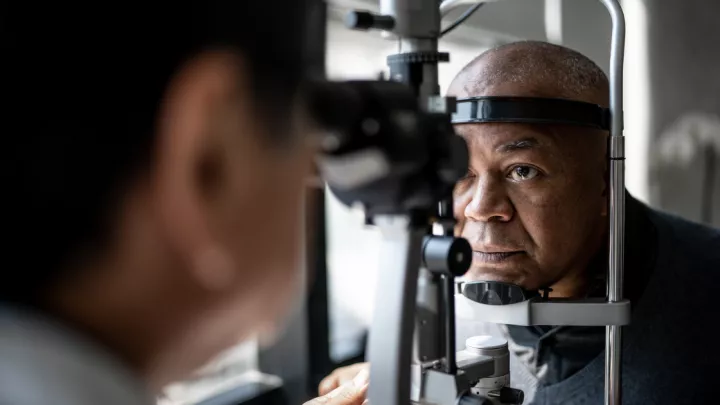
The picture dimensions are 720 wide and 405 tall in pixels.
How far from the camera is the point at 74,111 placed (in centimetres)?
42

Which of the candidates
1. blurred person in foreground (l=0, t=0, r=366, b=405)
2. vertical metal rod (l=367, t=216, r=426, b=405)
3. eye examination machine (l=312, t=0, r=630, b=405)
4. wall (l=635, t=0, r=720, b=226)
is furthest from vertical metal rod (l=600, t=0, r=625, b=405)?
wall (l=635, t=0, r=720, b=226)

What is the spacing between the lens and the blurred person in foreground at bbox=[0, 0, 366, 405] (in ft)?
1.36

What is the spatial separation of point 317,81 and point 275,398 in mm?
1717

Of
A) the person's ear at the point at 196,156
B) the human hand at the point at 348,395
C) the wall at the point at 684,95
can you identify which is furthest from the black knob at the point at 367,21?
the wall at the point at 684,95

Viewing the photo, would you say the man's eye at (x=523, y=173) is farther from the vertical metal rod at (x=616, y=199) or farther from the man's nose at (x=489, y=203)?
the vertical metal rod at (x=616, y=199)

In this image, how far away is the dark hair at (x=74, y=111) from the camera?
1.35 feet

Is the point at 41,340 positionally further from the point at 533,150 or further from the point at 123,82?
the point at 533,150

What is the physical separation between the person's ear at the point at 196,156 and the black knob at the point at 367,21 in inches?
12.8

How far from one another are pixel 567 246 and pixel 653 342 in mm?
227

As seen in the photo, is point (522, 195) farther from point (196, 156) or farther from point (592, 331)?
point (196, 156)

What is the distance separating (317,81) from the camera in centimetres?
55

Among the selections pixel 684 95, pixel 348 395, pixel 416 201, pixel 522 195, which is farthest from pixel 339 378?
pixel 684 95

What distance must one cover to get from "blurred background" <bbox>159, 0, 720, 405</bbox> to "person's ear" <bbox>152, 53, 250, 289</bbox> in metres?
1.49

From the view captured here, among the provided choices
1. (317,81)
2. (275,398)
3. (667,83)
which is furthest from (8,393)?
(667,83)
